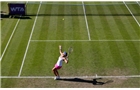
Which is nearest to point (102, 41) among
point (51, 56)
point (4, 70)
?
point (51, 56)

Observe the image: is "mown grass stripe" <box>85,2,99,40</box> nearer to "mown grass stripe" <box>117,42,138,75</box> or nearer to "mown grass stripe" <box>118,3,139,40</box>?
"mown grass stripe" <box>117,42,138,75</box>

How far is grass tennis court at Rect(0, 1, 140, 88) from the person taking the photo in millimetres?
15117

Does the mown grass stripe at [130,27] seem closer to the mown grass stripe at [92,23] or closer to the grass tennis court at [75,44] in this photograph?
the grass tennis court at [75,44]

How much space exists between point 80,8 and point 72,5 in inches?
63.6

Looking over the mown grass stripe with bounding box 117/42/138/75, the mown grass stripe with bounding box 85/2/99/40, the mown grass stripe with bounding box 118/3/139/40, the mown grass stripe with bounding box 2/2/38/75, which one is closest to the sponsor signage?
the mown grass stripe with bounding box 2/2/38/75

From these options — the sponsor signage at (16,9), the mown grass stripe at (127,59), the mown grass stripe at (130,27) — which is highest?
the sponsor signage at (16,9)

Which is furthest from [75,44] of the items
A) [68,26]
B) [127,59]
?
[127,59]

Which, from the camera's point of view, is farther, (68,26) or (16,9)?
(16,9)

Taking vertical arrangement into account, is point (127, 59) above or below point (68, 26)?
below

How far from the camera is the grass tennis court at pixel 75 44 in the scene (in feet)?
49.6

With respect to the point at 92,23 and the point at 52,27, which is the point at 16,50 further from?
the point at 92,23

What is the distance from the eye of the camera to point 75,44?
20078 millimetres

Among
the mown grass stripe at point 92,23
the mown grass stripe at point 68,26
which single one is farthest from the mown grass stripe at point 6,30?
the mown grass stripe at point 92,23

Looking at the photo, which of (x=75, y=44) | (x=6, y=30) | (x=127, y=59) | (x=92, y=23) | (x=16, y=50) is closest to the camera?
(x=127, y=59)
